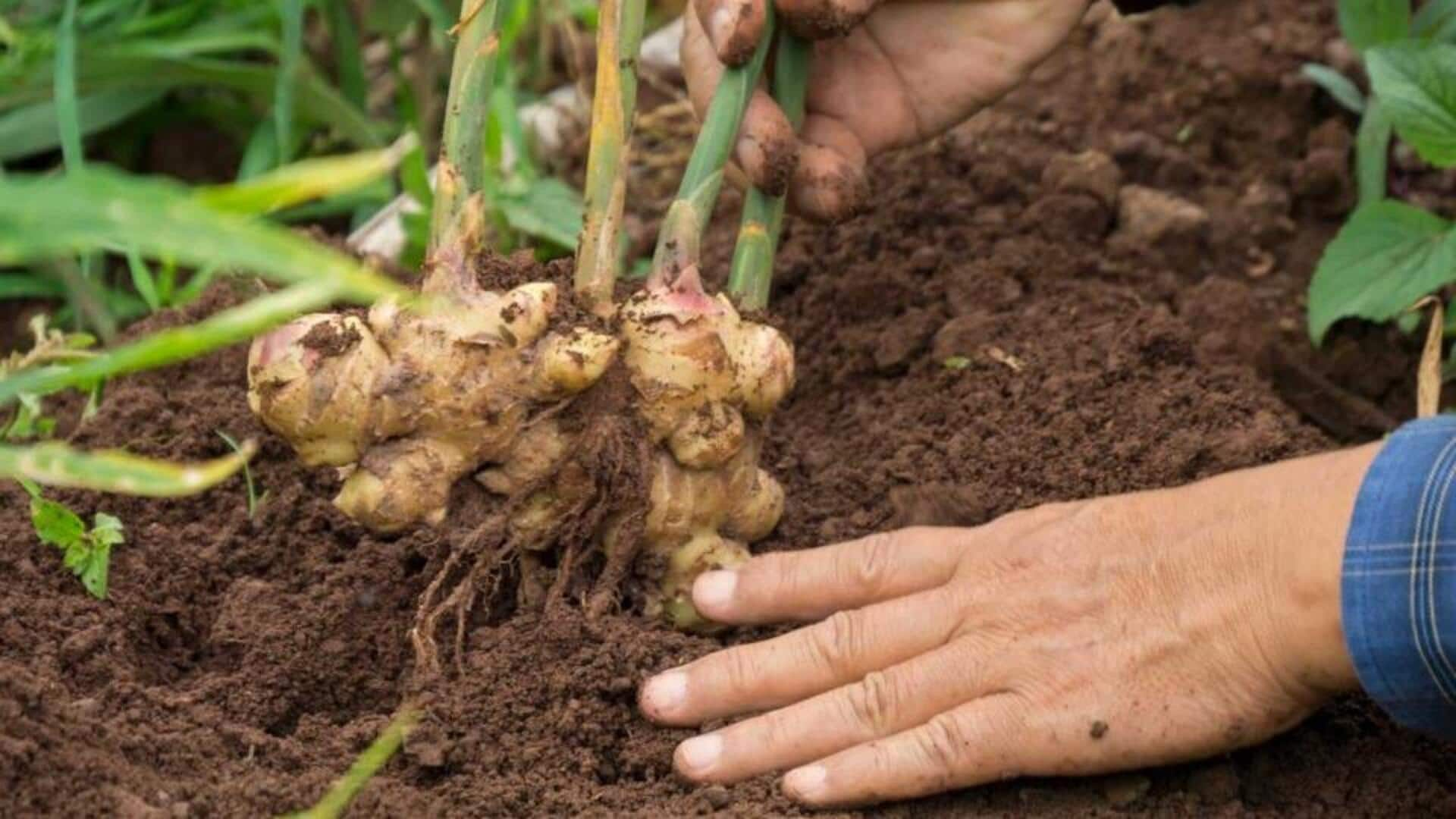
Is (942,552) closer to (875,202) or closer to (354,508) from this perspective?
(354,508)

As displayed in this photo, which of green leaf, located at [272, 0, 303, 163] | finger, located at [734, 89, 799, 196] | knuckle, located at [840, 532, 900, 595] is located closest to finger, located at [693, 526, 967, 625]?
knuckle, located at [840, 532, 900, 595]

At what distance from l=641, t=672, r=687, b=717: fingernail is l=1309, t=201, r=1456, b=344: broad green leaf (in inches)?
36.2

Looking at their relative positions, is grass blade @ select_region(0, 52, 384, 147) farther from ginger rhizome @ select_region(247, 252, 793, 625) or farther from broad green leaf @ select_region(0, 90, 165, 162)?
ginger rhizome @ select_region(247, 252, 793, 625)

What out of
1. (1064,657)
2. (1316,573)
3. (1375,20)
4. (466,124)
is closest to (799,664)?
(1064,657)

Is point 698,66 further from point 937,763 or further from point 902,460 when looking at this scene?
point 937,763

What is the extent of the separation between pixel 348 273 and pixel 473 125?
0.90 metres

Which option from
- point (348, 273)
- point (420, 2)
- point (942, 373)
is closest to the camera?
point (348, 273)

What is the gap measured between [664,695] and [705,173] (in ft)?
1.61

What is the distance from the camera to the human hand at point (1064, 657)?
1514 millimetres

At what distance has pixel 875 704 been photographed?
1625 mm

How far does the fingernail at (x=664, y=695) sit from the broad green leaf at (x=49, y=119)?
1498mm

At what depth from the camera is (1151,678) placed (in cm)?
154

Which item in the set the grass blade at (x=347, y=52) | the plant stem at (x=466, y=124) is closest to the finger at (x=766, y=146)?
the plant stem at (x=466, y=124)

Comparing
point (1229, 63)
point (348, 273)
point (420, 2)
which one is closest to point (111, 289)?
point (420, 2)
